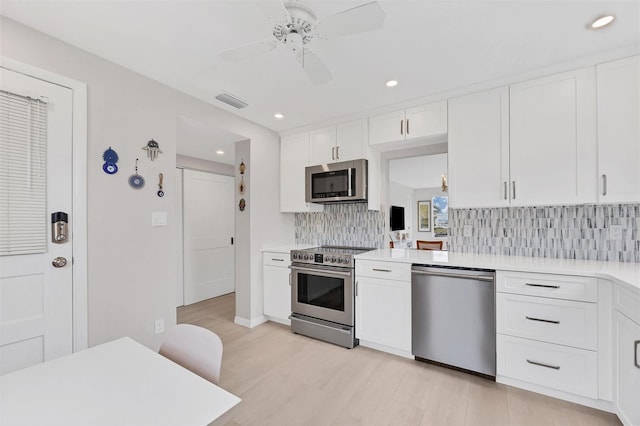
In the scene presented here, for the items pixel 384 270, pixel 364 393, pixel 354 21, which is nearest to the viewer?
pixel 354 21

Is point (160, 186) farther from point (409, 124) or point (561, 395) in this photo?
point (561, 395)

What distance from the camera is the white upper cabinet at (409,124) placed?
2.64 m

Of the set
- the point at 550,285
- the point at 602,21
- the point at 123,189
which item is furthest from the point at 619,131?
the point at 123,189

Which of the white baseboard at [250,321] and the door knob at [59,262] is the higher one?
the door knob at [59,262]

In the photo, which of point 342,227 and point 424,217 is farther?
point 424,217

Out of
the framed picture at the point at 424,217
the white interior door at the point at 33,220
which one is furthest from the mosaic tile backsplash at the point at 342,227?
the white interior door at the point at 33,220

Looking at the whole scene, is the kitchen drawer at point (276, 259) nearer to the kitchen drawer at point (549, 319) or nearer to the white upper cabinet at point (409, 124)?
the white upper cabinet at point (409, 124)

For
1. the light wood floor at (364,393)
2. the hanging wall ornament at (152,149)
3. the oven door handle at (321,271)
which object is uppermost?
the hanging wall ornament at (152,149)

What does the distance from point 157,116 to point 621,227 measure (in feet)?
12.6

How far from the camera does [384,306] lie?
2.60 meters

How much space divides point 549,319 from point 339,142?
2.42 metres

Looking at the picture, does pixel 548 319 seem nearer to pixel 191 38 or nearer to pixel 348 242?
pixel 348 242

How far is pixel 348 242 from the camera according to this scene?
3.53 metres

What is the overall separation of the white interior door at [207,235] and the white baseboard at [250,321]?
122 centimetres
